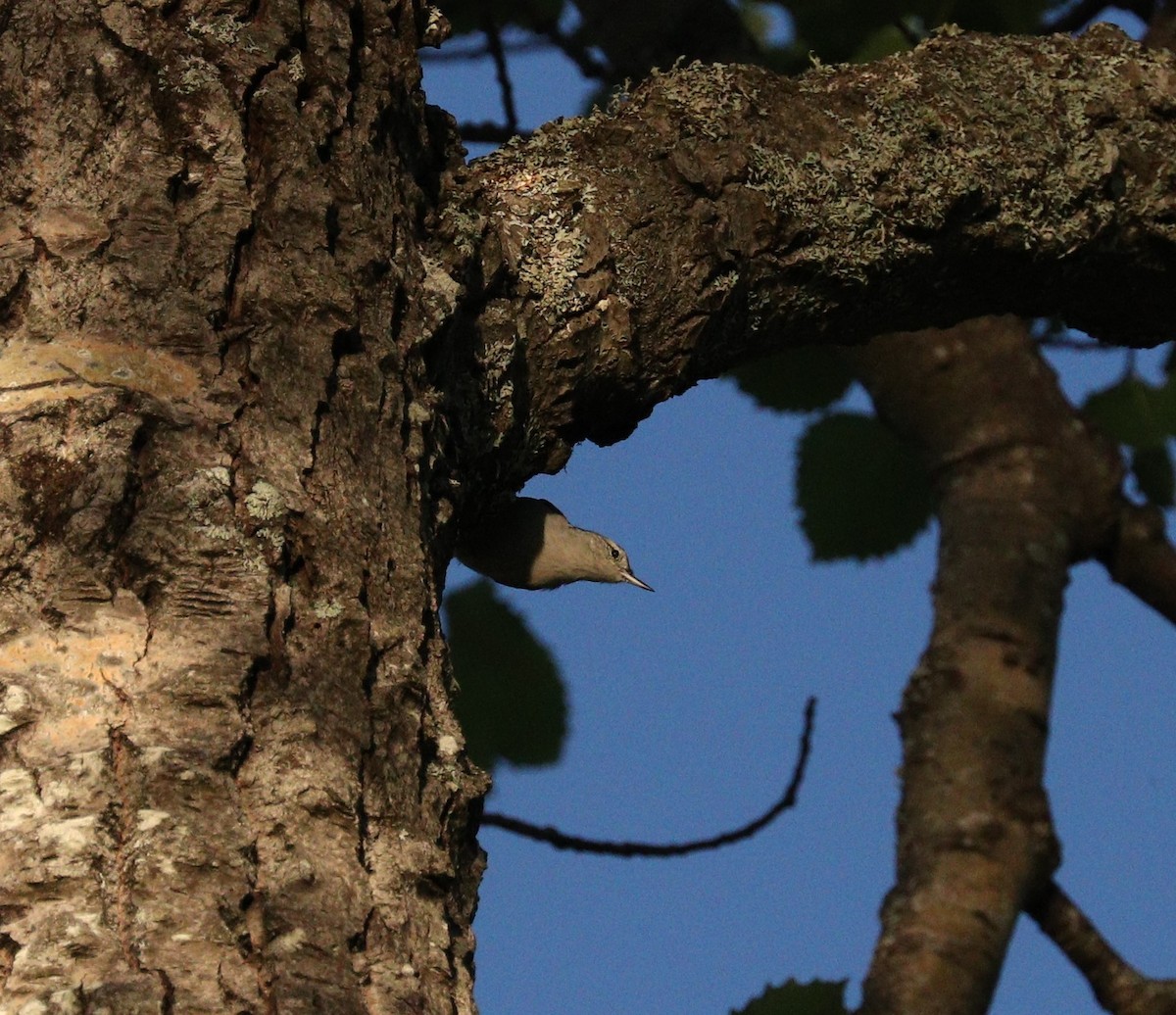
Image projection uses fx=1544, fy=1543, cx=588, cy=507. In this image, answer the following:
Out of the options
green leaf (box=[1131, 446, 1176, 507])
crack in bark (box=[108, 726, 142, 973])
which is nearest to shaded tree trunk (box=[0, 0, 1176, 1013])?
crack in bark (box=[108, 726, 142, 973])

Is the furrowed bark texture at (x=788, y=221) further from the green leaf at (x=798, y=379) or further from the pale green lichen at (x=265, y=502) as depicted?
the green leaf at (x=798, y=379)

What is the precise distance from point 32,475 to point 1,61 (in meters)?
0.49

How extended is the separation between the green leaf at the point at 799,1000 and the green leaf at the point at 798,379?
149 centimetres

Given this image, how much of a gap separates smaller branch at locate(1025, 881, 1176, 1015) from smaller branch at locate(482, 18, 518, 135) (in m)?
2.15

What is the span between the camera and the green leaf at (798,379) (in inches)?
141

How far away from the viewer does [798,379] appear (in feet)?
12.0

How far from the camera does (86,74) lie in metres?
1.61

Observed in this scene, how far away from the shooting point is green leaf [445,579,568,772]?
136 inches

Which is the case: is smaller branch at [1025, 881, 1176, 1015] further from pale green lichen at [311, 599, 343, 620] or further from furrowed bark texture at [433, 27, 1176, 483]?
pale green lichen at [311, 599, 343, 620]

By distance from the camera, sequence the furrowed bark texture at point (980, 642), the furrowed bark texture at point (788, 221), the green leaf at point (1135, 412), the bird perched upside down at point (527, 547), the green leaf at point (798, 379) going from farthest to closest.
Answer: the green leaf at point (1135, 412) < the green leaf at point (798, 379) < the furrowed bark texture at point (980, 642) < the bird perched upside down at point (527, 547) < the furrowed bark texture at point (788, 221)

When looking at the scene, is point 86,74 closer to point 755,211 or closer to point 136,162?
point 136,162

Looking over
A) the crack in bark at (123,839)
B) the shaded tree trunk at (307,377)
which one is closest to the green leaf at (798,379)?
the shaded tree trunk at (307,377)

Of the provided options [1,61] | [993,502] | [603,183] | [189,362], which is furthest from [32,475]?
[993,502]

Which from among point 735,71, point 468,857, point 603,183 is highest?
point 735,71
